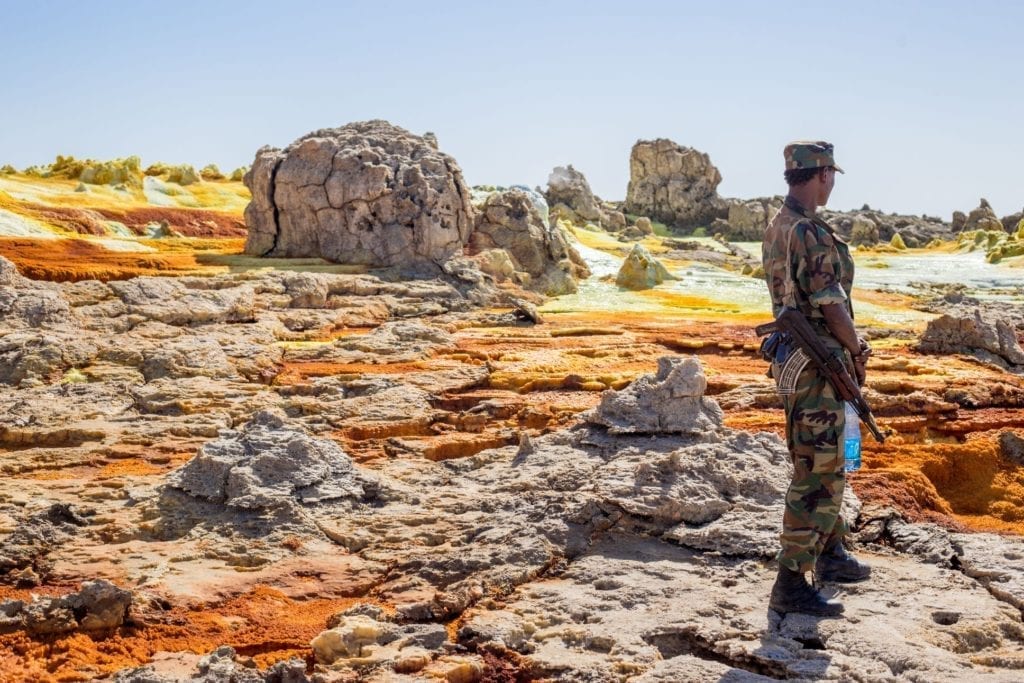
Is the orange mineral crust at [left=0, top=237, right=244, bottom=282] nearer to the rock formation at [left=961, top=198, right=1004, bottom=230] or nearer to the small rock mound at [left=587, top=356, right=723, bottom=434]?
the small rock mound at [left=587, top=356, right=723, bottom=434]

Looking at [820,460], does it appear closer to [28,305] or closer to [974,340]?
[974,340]

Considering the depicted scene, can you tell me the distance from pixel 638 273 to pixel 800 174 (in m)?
16.8

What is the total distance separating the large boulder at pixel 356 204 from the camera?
1705cm

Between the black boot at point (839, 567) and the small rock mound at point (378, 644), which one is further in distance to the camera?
the black boot at point (839, 567)

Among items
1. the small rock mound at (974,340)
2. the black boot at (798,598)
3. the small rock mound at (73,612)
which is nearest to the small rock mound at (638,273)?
the small rock mound at (974,340)

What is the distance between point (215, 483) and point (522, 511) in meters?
1.77

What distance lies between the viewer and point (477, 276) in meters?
16.6

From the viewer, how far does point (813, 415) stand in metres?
4.25

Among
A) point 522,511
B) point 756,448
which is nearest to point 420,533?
point 522,511

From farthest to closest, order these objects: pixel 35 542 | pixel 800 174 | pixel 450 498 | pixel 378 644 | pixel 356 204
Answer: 1. pixel 356 204
2. pixel 450 498
3. pixel 35 542
4. pixel 800 174
5. pixel 378 644

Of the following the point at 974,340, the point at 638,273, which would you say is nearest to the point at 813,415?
the point at 974,340

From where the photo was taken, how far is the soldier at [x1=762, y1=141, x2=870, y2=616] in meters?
4.22

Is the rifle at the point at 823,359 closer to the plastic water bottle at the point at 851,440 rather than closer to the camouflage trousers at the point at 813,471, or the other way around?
the camouflage trousers at the point at 813,471

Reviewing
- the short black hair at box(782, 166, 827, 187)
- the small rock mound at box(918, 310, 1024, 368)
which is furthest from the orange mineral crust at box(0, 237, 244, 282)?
the short black hair at box(782, 166, 827, 187)
